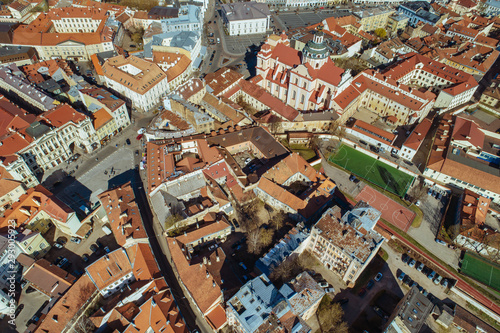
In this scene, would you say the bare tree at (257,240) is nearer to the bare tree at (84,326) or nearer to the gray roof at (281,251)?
the gray roof at (281,251)

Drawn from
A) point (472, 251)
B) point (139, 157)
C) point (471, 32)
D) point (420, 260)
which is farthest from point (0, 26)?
point (471, 32)

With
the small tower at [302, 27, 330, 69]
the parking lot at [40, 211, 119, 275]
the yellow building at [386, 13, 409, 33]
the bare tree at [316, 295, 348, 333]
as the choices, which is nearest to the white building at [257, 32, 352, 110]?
the small tower at [302, 27, 330, 69]

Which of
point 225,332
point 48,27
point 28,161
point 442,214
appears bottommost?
point 225,332

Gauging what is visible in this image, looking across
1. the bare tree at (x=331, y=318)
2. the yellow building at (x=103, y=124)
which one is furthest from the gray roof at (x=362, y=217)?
the yellow building at (x=103, y=124)

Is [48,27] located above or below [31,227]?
above

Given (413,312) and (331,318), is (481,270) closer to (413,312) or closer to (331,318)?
(413,312)

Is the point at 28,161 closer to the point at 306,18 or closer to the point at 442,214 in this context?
the point at 442,214

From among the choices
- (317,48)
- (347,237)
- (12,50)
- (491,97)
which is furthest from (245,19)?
(347,237)
